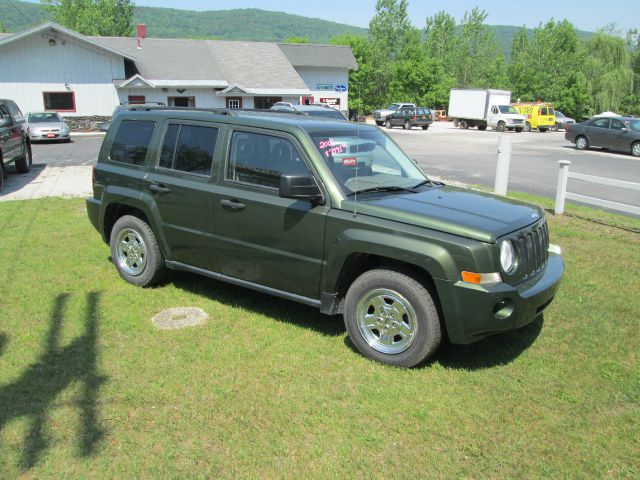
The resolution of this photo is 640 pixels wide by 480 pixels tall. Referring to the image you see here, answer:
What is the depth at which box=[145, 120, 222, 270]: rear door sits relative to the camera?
5340 millimetres

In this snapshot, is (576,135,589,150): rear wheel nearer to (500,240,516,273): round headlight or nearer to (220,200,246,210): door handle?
(500,240,516,273): round headlight

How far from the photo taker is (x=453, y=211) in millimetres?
4461

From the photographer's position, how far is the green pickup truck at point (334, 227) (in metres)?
4.15

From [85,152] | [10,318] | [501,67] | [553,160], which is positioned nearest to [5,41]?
[85,152]

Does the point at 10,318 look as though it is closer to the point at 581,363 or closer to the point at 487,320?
the point at 487,320

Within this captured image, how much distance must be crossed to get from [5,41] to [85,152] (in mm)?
15204

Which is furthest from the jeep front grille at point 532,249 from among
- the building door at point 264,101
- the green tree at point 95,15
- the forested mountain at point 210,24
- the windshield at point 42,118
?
the forested mountain at point 210,24

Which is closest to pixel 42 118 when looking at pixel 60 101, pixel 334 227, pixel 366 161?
pixel 60 101

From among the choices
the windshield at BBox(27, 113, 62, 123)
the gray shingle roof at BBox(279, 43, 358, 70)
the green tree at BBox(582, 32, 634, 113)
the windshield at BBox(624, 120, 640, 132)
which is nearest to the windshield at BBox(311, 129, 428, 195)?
the windshield at BBox(624, 120, 640, 132)

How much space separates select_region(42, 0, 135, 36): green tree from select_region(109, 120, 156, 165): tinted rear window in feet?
281

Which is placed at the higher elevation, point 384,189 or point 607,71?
point 607,71

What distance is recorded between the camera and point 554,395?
4102mm

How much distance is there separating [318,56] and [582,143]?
3016cm

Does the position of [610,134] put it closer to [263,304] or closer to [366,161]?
[366,161]
